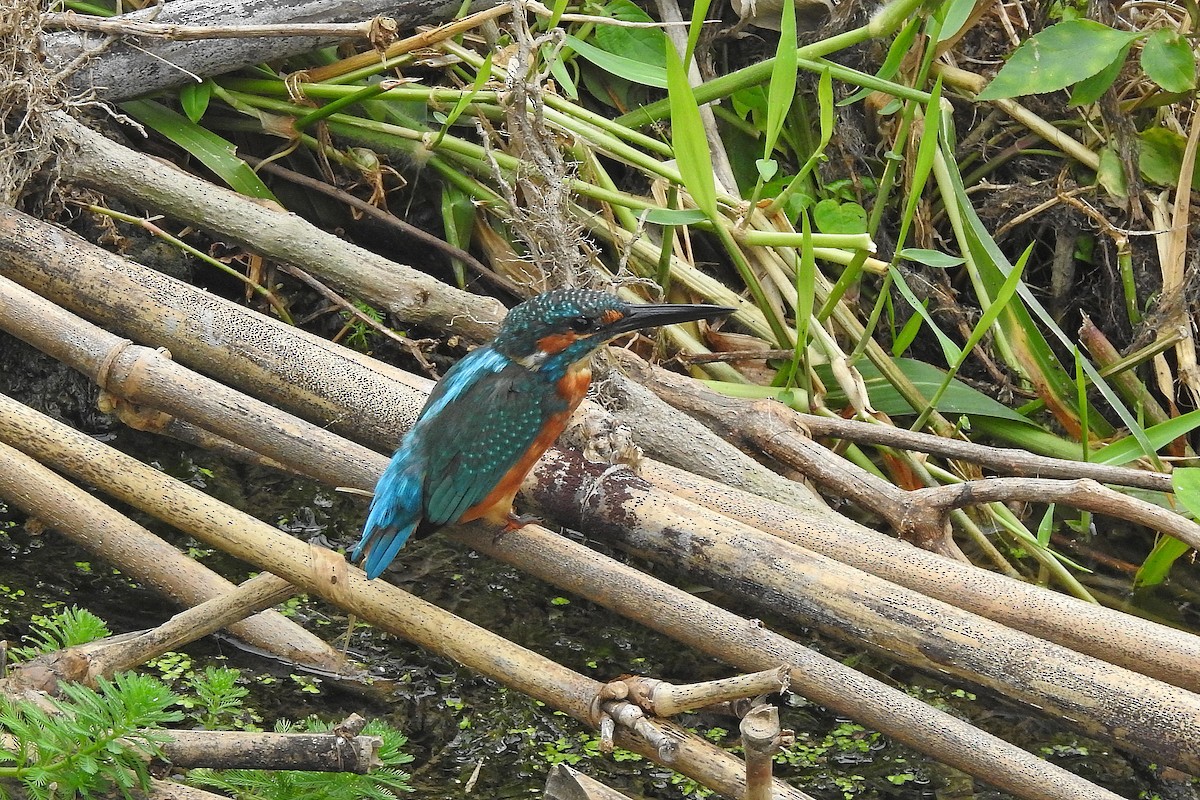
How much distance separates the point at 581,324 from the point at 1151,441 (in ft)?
5.18

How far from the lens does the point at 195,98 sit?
3.43 metres

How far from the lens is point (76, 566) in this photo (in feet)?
9.52

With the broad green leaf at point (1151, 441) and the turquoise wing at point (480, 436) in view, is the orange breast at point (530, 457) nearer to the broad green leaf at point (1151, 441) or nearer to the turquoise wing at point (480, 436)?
the turquoise wing at point (480, 436)

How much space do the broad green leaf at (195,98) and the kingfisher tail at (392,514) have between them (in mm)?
1529

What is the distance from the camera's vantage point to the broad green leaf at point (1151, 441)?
124 inches

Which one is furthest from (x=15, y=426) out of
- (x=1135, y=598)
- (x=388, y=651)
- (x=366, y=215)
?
(x=1135, y=598)

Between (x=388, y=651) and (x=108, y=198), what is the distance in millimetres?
1524

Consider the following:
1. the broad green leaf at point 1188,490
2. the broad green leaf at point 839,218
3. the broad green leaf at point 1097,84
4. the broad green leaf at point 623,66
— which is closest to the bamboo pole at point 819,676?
the broad green leaf at point 1188,490

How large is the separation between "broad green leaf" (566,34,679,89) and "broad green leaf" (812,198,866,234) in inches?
22.3

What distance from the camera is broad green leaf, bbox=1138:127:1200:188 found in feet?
11.8

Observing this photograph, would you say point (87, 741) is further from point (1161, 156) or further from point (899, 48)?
point (1161, 156)

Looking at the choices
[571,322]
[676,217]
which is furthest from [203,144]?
[571,322]

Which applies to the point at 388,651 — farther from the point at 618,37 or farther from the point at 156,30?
the point at 618,37

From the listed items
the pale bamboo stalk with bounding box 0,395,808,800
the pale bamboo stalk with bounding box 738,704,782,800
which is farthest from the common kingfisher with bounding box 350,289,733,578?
the pale bamboo stalk with bounding box 738,704,782,800
